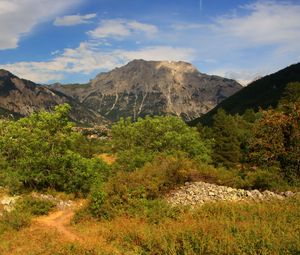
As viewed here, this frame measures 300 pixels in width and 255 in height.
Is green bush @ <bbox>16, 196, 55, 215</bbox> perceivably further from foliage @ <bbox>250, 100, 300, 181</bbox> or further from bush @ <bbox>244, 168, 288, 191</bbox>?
foliage @ <bbox>250, 100, 300, 181</bbox>

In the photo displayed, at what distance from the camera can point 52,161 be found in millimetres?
35219

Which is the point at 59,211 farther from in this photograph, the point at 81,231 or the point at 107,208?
the point at 81,231

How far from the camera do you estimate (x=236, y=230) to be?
14.9 m

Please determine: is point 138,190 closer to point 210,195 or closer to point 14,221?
point 210,195

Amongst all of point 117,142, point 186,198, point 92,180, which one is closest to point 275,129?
point 186,198

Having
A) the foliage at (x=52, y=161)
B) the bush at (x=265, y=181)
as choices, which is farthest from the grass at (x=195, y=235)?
the foliage at (x=52, y=161)

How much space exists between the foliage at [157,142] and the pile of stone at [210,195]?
60.6 feet

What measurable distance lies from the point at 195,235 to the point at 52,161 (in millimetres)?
23826

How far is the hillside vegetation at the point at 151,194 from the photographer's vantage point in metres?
14.4

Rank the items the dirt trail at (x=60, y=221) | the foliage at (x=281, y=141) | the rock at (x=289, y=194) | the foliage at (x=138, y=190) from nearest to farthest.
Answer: the dirt trail at (x=60, y=221), the rock at (x=289, y=194), the foliage at (x=138, y=190), the foliage at (x=281, y=141)

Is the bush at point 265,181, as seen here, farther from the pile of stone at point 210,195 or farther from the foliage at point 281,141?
the foliage at point 281,141

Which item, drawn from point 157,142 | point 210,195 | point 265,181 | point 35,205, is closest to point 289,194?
point 265,181

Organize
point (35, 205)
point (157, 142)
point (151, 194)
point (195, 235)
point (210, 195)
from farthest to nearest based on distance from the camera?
point (157, 142), point (35, 205), point (151, 194), point (210, 195), point (195, 235)

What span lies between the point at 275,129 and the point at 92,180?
18.1m
